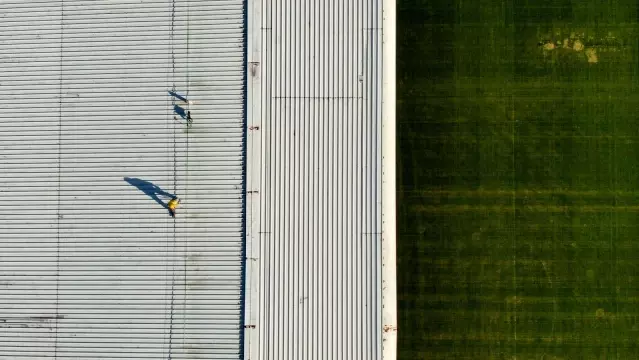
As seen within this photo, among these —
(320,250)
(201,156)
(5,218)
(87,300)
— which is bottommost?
(87,300)

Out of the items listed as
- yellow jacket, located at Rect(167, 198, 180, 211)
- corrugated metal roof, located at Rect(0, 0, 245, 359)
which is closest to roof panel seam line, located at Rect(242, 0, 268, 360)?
corrugated metal roof, located at Rect(0, 0, 245, 359)

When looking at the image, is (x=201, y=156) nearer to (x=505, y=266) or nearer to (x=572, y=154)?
(x=505, y=266)

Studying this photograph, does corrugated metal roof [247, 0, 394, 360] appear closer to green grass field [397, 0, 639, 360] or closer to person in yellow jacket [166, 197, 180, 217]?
person in yellow jacket [166, 197, 180, 217]

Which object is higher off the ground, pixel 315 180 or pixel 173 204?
pixel 315 180

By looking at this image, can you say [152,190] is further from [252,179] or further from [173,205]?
[252,179]

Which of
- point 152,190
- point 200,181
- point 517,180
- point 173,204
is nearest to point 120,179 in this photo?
point 152,190

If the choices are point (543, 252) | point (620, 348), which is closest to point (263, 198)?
point (543, 252)
